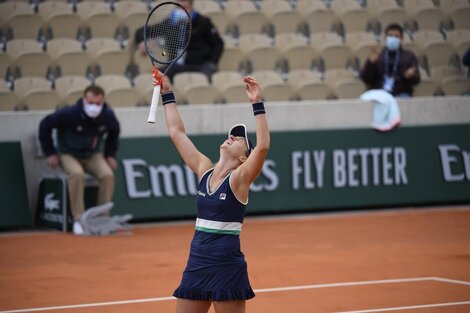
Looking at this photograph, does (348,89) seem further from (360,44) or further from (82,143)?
(82,143)

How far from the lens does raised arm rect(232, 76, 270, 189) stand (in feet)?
20.9

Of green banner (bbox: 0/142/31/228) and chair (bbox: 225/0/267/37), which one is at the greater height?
chair (bbox: 225/0/267/37)

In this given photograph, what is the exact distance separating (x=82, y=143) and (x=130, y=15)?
3.49m

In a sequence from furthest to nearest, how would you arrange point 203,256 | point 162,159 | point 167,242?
point 162,159
point 167,242
point 203,256

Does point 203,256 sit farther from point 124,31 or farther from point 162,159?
point 124,31

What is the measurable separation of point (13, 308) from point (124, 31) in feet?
27.4

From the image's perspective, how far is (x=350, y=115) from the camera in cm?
1538

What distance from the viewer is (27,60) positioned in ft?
49.2

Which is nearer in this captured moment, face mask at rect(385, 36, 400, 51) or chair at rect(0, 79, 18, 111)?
chair at rect(0, 79, 18, 111)

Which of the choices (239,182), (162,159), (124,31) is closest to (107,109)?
(162,159)

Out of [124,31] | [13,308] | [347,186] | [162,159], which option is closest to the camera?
[13,308]

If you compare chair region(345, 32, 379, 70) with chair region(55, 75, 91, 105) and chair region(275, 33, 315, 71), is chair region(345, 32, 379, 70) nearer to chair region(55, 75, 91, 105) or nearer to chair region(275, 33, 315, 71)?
chair region(275, 33, 315, 71)

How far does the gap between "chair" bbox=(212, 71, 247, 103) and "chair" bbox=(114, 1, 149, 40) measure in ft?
5.07

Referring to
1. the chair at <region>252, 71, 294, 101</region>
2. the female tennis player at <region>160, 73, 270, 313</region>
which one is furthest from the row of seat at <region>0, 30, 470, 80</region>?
the female tennis player at <region>160, 73, 270, 313</region>
